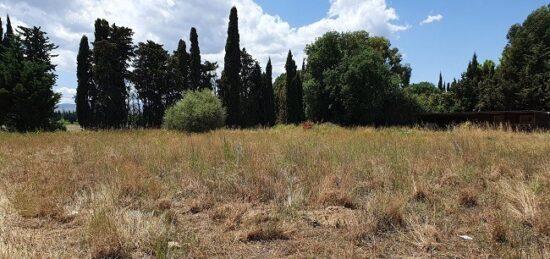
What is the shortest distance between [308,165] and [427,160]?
2164 mm

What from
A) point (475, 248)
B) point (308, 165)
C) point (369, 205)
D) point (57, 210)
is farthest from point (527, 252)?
point (57, 210)

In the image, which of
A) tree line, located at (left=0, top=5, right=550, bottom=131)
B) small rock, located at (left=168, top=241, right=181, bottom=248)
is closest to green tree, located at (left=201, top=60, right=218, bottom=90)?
tree line, located at (left=0, top=5, right=550, bottom=131)

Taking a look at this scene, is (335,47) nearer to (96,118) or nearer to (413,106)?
(413,106)

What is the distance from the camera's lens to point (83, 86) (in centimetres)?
3850

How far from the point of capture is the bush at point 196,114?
2234 centimetres

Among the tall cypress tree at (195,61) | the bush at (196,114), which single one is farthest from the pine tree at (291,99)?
the bush at (196,114)

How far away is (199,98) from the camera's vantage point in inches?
927

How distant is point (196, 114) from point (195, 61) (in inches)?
750

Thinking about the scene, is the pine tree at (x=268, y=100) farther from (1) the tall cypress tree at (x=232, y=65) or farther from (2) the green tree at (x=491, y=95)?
(2) the green tree at (x=491, y=95)

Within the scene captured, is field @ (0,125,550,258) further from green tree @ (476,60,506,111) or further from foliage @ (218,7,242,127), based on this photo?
green tree @ (476,60,506,111)

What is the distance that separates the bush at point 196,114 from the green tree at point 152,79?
20527 mm

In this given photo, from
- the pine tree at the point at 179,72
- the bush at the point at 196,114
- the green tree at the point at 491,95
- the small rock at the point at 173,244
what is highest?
the pine tree at the point at 179,72

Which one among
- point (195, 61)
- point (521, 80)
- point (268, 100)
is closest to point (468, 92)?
point (521, 80)

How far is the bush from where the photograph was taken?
73.3 feet
